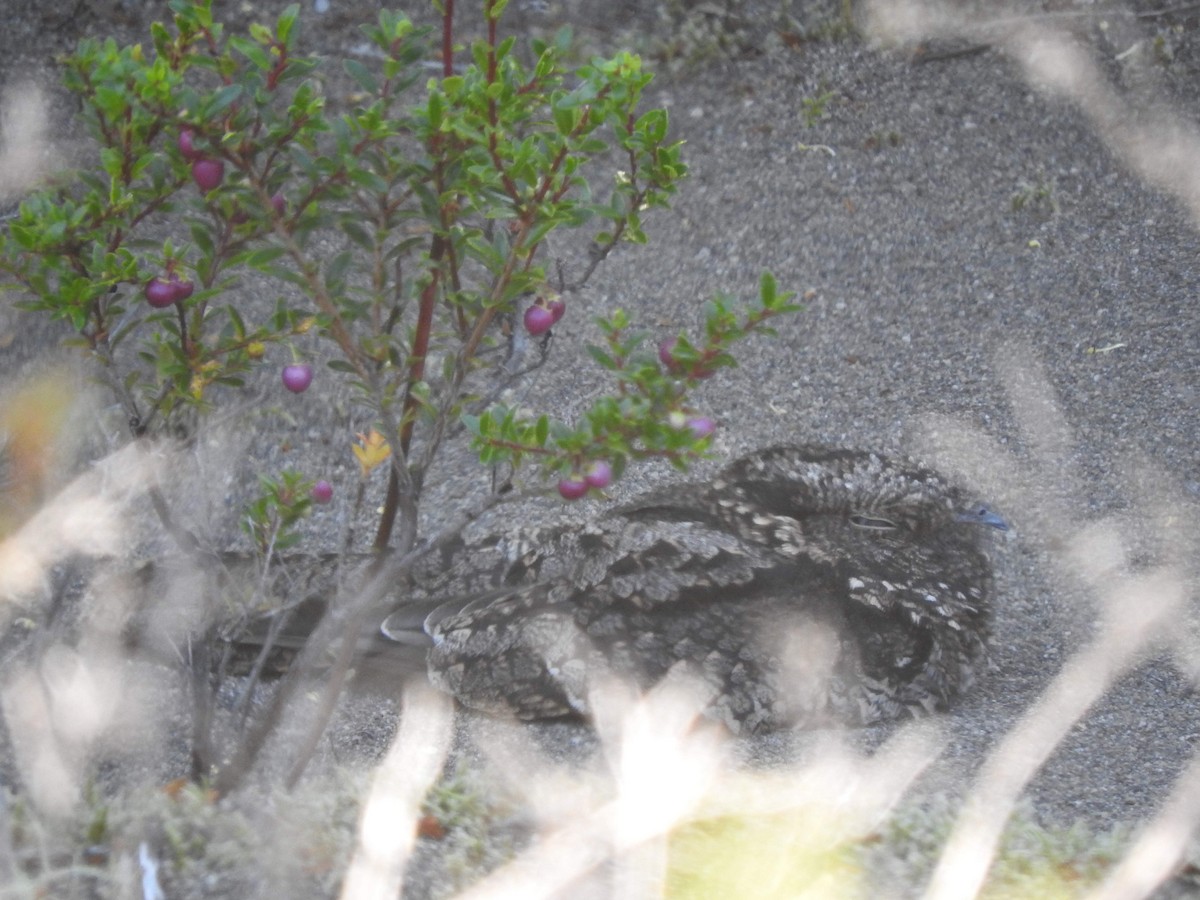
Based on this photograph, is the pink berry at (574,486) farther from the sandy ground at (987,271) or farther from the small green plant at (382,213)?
the sandy ground at (987,271)

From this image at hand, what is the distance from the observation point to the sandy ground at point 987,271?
13.7ft

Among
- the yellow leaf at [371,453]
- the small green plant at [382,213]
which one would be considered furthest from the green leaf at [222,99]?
the yellow leaf at [371,453]

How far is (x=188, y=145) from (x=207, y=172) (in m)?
0.06

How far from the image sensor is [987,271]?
487 centimetres

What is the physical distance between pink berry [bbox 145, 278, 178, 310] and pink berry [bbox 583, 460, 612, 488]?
862 millimetres

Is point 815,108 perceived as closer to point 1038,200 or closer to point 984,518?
point 1038,200

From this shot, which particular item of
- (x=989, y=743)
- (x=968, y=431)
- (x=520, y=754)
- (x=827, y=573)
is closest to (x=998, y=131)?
(x=968, y=431)

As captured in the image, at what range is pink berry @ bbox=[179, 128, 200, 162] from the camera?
2168 mm

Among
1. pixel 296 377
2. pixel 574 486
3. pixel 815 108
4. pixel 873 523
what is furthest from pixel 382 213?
pixel 815 108

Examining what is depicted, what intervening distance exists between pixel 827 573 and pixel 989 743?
653 mm

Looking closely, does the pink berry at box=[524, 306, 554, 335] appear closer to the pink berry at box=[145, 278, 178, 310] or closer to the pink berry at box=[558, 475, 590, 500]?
the pink berry at box=[558, 475, 590, 500]

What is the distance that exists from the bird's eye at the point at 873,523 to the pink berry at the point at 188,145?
8.54 feet

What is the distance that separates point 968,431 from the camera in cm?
450

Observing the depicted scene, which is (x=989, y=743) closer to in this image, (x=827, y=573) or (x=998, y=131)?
(x=827, y=573)
